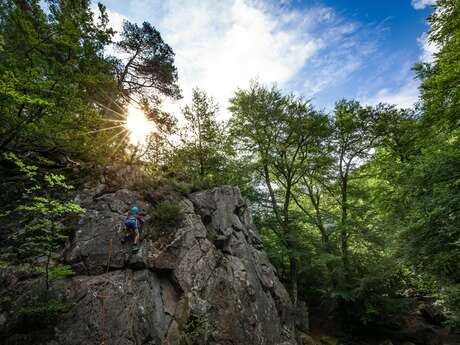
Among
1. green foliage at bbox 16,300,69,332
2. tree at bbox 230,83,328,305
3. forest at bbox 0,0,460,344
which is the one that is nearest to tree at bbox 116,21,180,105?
forest at bbox 0,0,460,344

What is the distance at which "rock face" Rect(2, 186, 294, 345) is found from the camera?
527cm

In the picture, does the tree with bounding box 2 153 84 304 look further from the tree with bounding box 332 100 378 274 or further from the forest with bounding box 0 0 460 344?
the tree with bounding box 332 100 378 274

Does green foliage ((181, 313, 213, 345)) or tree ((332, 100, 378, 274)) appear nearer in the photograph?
green foliage ((181, 313, 213, 345))

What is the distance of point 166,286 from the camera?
260 inches

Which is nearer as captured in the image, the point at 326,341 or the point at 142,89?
the point at 326,341

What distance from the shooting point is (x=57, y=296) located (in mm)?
5172

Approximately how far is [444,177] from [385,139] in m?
7.94

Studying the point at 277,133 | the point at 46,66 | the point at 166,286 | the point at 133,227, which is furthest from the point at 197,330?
the point at 277,133

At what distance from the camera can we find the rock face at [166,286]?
5.27m

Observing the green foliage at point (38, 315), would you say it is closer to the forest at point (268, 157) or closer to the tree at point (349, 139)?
the forest at point (268, 157)

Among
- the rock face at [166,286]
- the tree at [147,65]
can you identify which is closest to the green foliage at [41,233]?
the rock face at [166,286]

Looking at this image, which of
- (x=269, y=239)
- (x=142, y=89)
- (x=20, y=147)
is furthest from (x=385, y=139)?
(x=20, y=147)

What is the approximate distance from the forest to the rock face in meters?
0.85

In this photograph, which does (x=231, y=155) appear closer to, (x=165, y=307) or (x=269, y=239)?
(x=269, y=239)
